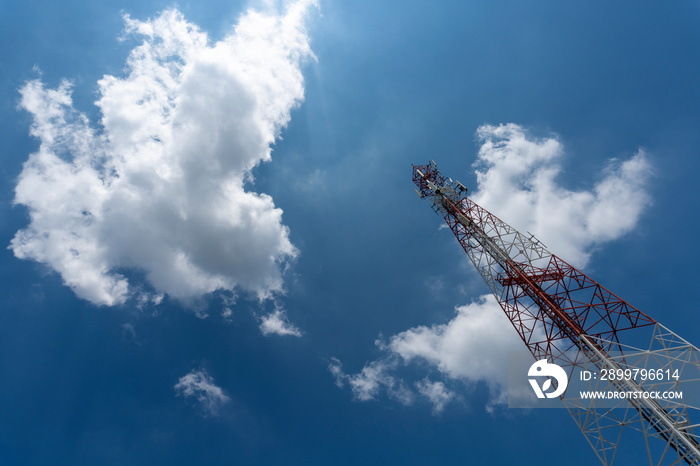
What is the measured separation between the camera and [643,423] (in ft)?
104

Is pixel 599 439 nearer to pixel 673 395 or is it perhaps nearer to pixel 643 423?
pixel 643 423

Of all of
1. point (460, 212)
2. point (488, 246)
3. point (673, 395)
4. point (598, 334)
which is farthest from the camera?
point (460, 212)

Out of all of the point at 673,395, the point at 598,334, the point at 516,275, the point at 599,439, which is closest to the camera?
the point at 673,395

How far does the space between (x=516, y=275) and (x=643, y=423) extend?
20218 millimetres

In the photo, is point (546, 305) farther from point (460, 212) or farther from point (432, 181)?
point (432, 181)

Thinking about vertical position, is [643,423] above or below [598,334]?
below

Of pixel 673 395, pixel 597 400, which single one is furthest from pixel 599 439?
→ pixel 673 395

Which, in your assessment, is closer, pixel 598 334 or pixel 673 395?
pixel 673 395

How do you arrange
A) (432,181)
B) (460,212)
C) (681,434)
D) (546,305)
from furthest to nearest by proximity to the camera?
(432,181)
(460,212)
(546,305)
(681,434)

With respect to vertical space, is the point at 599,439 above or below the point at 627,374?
below

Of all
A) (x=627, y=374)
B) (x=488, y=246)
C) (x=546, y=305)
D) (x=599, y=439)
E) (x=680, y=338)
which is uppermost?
(x=488, y=246)

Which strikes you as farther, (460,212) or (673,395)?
(460,212)

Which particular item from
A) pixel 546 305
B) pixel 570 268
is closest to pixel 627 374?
pixel 546 305

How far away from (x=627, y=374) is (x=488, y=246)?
23.1 meters
